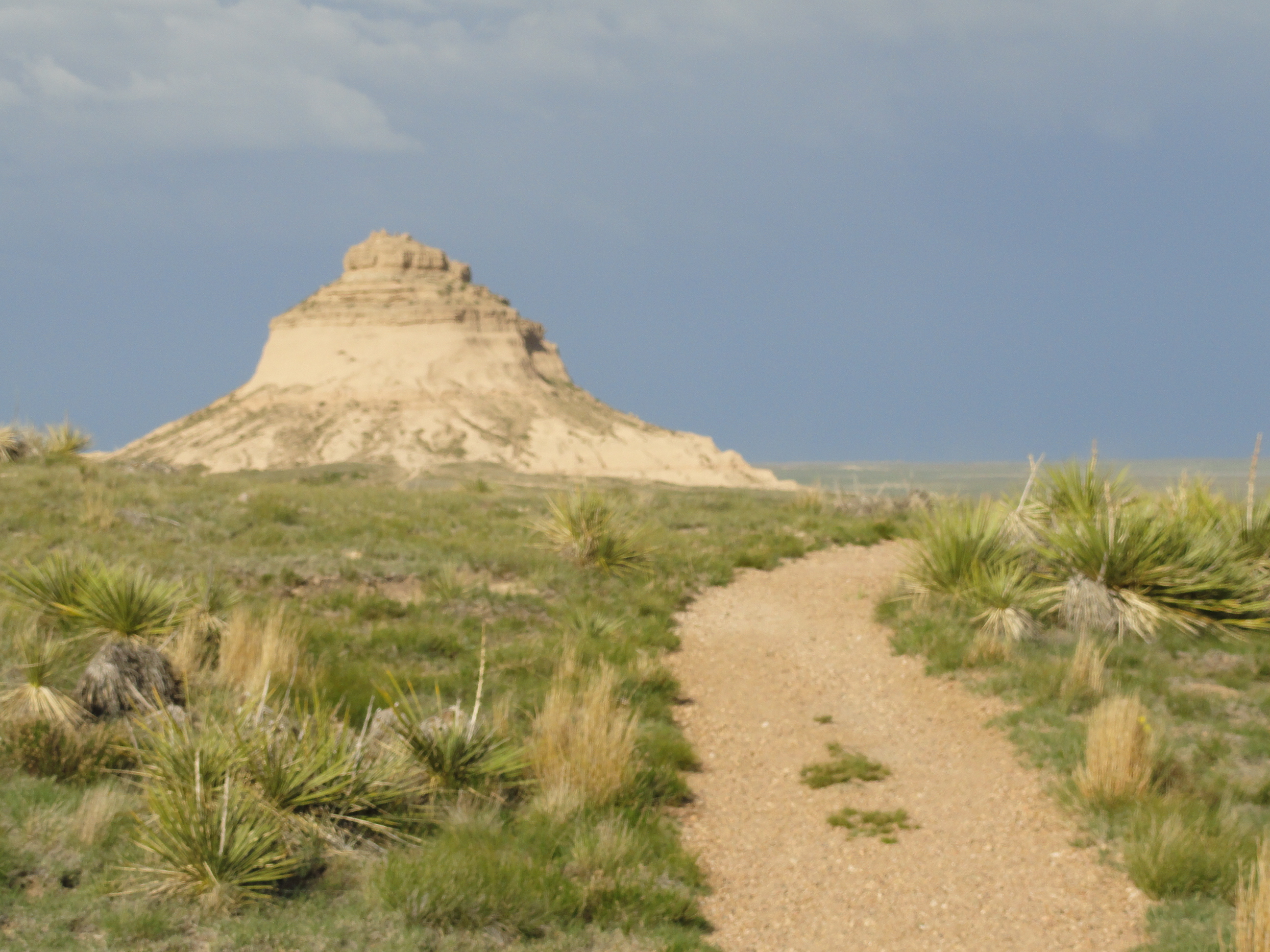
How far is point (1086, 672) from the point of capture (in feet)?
26.7

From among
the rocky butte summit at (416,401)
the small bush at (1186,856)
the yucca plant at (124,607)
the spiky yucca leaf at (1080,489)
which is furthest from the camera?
the rocky butte summit at (416,401)

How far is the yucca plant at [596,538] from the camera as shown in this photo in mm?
13078

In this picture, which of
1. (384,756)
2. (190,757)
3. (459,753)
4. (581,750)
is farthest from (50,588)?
(581,750)

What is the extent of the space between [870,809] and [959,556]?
4.87 m

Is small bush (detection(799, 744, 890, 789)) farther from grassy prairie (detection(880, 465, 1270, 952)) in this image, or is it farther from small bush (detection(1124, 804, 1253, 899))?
small bush (detection(1124, 804, 1253, 899))

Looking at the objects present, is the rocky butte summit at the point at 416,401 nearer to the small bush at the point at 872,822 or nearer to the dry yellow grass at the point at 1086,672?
the dry yellow grass at the point at 1086,672

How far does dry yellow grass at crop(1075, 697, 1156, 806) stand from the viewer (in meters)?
6.15

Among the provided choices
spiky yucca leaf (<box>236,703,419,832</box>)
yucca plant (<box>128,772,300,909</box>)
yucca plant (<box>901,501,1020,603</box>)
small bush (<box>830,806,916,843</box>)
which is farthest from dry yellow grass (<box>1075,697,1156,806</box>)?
yucca plant (<box>128,772,300,909</box>)

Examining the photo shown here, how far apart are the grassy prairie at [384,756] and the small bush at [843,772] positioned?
3.08 feet

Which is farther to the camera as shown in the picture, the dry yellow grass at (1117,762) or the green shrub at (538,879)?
the dry yellow grass at (1117,762)

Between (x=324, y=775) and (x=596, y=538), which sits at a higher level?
(x=596, y=538)

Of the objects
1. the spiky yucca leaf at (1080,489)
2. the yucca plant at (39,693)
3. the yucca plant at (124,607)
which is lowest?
the yucca plant at (39,693)

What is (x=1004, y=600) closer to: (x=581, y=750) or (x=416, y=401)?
(x=581, y=750)

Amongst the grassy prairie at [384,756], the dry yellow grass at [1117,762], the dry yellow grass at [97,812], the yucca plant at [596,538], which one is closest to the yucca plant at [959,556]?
the grassy prairie at [384,756]
